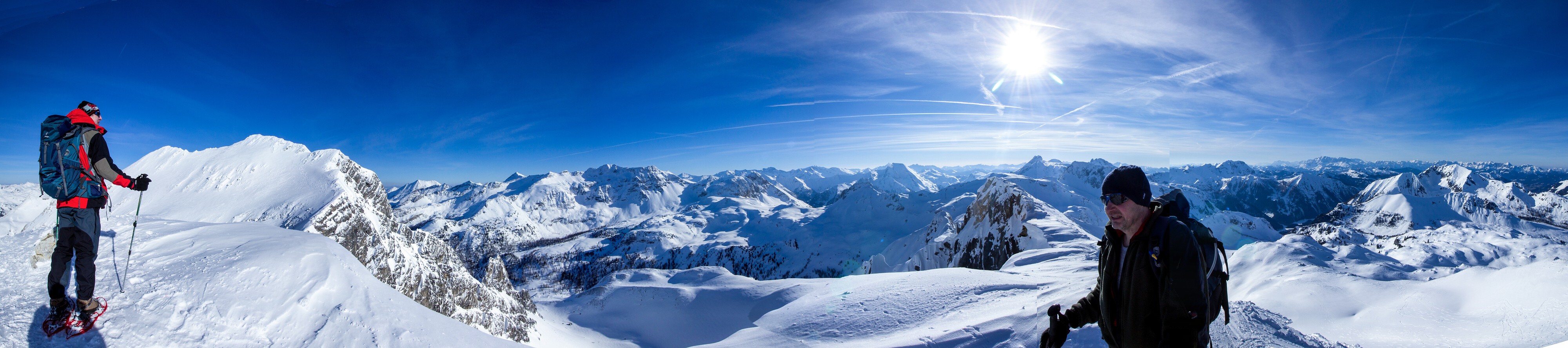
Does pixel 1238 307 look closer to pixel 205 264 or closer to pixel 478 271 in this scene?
pixel 205 264

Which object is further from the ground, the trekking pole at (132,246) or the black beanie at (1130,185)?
the black beanie at (1130,185)

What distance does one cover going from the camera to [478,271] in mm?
186750

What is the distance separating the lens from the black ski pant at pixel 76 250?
245 inches

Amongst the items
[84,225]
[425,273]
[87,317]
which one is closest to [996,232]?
[425,273]

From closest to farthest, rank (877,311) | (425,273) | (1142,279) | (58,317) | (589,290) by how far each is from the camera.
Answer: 1. (1142,279)
2. (58,317)
3. (877,311)
4. (425,273)
5. (589,290)

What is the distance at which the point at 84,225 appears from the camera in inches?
264

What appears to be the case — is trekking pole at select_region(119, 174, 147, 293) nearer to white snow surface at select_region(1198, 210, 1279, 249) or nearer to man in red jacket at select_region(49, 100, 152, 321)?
man in red jacket at select_region(49, 100, 152, 321)

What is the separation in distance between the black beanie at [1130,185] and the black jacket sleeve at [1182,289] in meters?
0.46

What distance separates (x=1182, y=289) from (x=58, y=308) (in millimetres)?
12850

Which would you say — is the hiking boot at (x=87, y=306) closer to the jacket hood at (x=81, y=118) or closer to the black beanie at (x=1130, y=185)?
the jacket hood at (x=81, y=118)

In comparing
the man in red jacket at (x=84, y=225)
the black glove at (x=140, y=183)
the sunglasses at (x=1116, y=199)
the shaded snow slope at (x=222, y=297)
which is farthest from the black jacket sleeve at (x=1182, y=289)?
the black glove at (x=140, y=183)

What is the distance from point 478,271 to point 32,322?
8571 inches

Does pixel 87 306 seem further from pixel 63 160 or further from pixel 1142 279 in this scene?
pixel 1142 279

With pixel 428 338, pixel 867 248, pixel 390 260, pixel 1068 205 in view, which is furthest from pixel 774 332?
pixel 867 248
